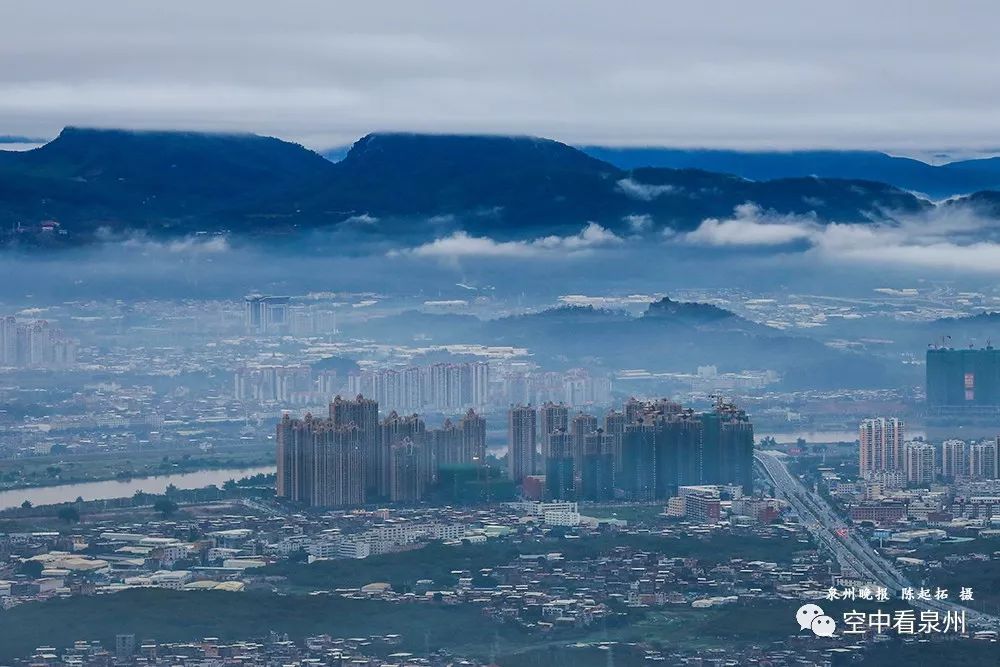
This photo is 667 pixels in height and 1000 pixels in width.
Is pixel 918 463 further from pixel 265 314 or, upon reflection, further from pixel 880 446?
pixel 265 314

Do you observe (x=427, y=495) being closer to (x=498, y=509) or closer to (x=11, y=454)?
(x=498, y=509)

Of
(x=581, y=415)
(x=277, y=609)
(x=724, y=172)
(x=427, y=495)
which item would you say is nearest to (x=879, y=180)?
(x=724, y=172)

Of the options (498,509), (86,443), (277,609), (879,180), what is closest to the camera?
(277,609)

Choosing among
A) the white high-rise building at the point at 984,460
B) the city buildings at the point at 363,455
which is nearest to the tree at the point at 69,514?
the city buildings at the point at 363,455

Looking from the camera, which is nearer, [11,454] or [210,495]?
[210,495]

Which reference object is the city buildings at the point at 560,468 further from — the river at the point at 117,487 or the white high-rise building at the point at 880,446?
the white high-rise building at the point at 880,446

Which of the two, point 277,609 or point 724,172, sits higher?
point 724,172

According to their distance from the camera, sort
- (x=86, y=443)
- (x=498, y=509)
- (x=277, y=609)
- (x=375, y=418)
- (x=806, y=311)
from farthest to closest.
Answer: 1. (x=806, y=311)
2. (x=86, y=443)
3. (x=375, y=418)
4. (x=498, y=509)
5. (x=277, y=609)
